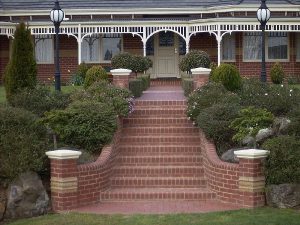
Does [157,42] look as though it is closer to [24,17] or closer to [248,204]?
[24,17]

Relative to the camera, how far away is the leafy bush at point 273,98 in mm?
14961

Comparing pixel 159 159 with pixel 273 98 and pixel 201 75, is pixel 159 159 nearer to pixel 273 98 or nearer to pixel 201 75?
pixel 273 98

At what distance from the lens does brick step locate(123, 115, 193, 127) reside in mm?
16109

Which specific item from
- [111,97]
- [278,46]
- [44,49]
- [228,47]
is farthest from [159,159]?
[44,49]

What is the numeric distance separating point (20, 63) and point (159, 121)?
350 cm

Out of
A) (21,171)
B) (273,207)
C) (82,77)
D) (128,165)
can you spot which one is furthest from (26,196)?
(82,77)

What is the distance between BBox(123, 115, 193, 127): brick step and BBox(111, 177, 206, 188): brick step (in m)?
2.70

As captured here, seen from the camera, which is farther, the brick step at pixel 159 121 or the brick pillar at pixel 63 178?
the brick step at pixel 159 121

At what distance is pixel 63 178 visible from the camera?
39.2 ft

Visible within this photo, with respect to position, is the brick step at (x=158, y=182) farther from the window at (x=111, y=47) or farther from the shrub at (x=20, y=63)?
the window at (x=111, y=47)

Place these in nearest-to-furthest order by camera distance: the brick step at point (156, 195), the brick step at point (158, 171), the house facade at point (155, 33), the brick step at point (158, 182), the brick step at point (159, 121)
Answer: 1. the brick step at point (156, 195)
2. the brick step at point (158, 182)
3. the brick step at point (158, 171)
4. the brick step at point (159, 121)
5. the house facade at point (155, 33)

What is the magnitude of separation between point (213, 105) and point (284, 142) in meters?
2.96

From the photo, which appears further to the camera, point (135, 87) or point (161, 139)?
point (135, 87)

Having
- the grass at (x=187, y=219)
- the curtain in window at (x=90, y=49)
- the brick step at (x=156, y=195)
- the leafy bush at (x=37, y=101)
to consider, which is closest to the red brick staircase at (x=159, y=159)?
the brick step at (x=156, y=195)
